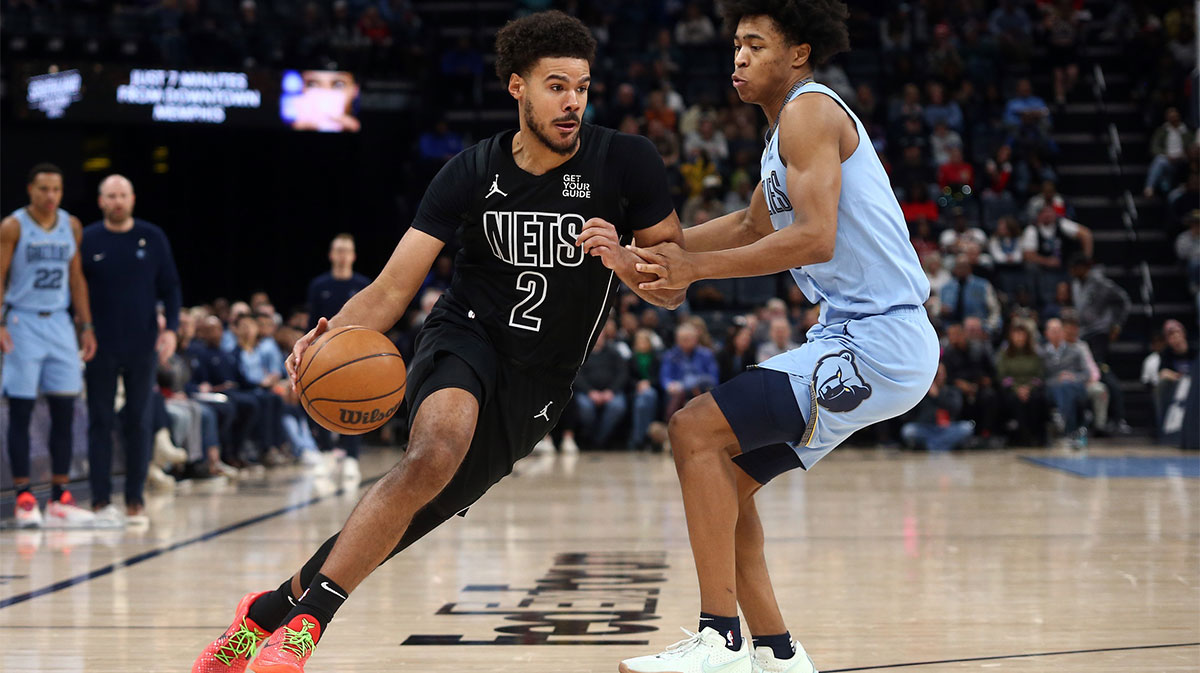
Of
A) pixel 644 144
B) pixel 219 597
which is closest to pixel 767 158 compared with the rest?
pixel 644 144

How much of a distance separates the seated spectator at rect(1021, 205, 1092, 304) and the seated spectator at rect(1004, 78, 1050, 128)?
6.67ft

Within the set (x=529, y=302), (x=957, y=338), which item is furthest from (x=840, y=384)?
(x=957, y=338)

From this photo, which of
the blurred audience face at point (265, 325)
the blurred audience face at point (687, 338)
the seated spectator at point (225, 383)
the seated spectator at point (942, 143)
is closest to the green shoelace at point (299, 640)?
the seated spectator at point (225, 383)

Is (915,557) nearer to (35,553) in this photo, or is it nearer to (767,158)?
(767,158)

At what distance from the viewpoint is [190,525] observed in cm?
764

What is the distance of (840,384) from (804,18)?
0.97 meters

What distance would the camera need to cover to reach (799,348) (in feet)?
11.3

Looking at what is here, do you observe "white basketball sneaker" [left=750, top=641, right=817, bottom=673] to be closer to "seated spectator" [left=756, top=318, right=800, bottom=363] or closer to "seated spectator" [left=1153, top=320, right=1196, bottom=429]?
"seated spectator" [left=756, top=318, right=800, bottom=363]

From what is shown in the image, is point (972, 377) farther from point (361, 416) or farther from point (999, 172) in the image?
point (361, 416)

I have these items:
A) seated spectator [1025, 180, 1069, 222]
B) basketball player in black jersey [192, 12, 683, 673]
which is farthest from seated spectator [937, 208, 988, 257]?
basketball player in black jersey [192, 12, 683, 673]

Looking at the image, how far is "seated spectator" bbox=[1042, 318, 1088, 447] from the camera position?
13.6 m

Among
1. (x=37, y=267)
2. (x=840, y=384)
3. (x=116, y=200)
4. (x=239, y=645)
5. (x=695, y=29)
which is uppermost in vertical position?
(x=695, y=29)

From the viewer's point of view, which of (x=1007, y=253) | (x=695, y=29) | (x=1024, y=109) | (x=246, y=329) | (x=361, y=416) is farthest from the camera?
(x=695, y=29)

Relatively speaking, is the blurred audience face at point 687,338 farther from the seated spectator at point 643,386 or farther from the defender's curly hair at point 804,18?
the defender's curly hair at point 804,18
